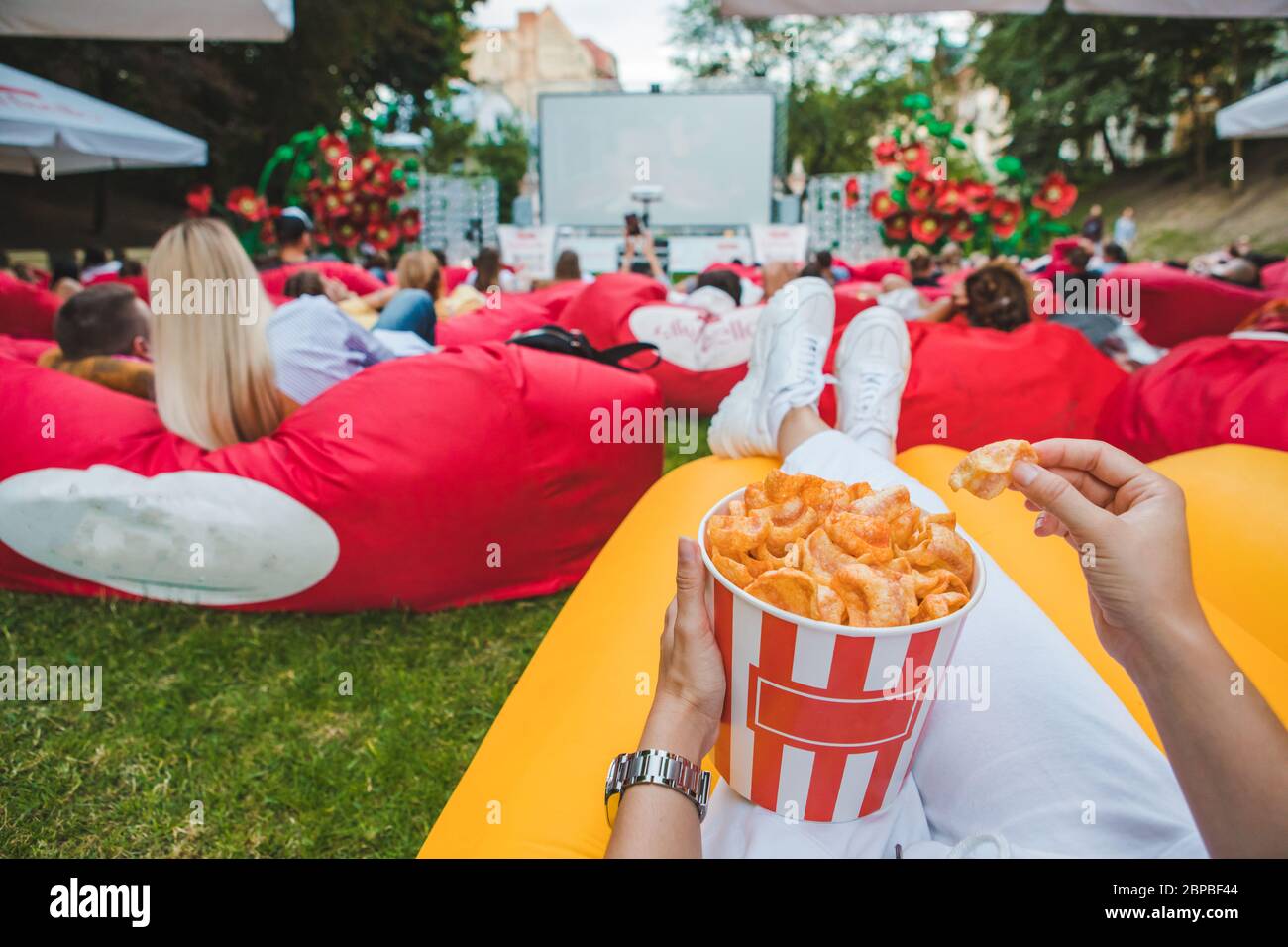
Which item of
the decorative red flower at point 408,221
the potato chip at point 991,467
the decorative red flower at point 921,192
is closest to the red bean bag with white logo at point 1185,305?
the decorative red flower at point 921,192

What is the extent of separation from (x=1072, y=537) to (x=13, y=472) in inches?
95.0

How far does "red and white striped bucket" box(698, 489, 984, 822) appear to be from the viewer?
0.83m

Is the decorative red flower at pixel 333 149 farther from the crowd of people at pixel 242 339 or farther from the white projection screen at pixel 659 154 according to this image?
the white projection screen at pixel 659 154

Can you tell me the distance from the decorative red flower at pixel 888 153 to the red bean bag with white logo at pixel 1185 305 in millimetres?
1744

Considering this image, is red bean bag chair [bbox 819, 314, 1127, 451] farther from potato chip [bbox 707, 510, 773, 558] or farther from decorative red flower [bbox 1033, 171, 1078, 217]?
decorative red flower [bbox 1033, 171, 1078, 217]

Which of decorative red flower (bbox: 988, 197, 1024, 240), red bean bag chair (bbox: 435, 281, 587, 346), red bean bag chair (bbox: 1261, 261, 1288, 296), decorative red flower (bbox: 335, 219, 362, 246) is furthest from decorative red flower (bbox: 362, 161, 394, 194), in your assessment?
red bean bag chair (bbox: 1261, 261, 1288, 296)

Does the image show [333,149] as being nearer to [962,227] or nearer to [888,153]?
[888,153]

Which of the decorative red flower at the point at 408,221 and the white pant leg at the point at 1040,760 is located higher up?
the decorative red flower at the point at 408,221

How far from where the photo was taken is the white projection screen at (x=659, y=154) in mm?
14195

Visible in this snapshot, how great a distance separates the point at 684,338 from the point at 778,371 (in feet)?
6.35

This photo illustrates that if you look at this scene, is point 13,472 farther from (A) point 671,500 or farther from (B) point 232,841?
(A) point 671,500

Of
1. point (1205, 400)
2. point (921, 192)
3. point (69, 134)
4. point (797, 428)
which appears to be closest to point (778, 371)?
point (797, 428)
